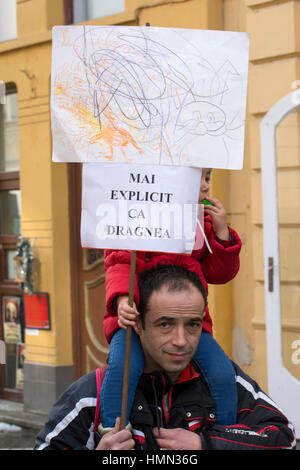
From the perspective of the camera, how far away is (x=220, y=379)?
91.6 inches

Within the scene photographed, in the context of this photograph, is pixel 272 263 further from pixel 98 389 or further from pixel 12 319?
pixel 12 319

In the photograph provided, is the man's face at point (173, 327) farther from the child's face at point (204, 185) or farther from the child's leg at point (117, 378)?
the child's face at point (204, 185)

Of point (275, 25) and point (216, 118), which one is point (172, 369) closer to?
point (216, 118)

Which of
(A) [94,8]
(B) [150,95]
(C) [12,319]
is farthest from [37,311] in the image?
(B) [150,95]

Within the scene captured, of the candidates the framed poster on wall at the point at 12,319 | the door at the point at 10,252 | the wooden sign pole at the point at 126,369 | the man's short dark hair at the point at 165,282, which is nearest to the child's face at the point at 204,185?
the man's short dark hair at the point at 165,282

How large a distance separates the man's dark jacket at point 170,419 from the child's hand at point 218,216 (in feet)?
1.81

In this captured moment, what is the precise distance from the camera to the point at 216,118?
2.30 m

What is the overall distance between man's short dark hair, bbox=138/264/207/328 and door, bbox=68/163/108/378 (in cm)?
401

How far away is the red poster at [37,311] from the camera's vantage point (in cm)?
638

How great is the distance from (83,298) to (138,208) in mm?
4279

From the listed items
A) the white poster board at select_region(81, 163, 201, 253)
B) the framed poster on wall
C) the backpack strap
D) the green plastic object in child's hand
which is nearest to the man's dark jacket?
the backpack strap

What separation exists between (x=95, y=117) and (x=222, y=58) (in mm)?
491

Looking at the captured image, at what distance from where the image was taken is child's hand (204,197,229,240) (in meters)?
2.50
